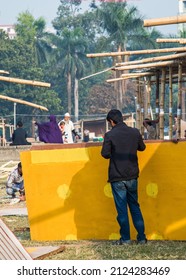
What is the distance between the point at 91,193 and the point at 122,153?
0.94 m

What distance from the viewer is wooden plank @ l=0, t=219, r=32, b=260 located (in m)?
10.1

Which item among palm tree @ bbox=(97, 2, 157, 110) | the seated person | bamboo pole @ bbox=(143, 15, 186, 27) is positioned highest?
palm tree @ bbox=(97, 2, 157, 110)

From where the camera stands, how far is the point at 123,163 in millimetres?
11820

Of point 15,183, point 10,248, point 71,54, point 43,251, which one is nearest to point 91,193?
point 43,251

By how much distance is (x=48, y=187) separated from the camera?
41.4ft

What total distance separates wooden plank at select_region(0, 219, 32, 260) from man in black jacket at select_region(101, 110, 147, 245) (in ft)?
5.87

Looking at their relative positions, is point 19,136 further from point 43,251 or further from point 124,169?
point 43,251

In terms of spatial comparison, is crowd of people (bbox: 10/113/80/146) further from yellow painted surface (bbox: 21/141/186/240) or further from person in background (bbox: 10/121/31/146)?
yellow painted surface (bbox: 21/141/186/240)

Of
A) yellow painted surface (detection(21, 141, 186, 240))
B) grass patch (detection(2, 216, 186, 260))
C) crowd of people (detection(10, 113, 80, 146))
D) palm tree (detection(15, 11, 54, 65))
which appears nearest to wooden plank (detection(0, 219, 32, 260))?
grass patch (detection(2, 216, 186, 260))

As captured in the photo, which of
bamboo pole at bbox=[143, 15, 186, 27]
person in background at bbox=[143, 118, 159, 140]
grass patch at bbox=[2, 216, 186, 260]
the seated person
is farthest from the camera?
person in background at bbox=[143, 118, 159, 140]

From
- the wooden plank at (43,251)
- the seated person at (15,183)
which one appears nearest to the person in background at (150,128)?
the seated person at (15,183)

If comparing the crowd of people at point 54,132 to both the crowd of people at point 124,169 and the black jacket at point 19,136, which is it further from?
the crowd of people at point 124,169

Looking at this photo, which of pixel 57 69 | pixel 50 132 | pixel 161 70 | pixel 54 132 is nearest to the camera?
pixel 54 132

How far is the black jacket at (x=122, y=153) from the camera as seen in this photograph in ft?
38.7
